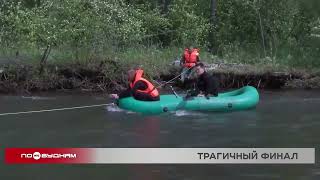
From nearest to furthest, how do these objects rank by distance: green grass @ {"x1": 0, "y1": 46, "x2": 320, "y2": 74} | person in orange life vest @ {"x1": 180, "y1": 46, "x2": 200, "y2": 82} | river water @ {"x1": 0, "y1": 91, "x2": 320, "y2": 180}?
Result: river water @ {"x1": 0, "y1": 91, "x2": 320, "y2": 180} < person in orange life vest @ {"x1": 180, "y1": 46, "x2": 200, "y2": 82} < green grass @ {"x1": 0, "y1": 46, "x2": 320, "y2": 74}

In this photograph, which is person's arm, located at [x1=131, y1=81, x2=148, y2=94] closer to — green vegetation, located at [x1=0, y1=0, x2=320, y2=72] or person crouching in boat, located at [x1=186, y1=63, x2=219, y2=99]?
person crouching in boat, located at [x1=186, y1=63, x2=219, y2=99]

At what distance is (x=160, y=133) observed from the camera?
12.4m

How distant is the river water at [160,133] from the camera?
8.68m

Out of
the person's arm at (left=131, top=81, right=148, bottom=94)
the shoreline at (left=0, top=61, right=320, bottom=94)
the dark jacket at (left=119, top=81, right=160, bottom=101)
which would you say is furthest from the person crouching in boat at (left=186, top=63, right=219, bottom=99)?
the shoreline at (left=0, top=61, right=320, bottom=94)

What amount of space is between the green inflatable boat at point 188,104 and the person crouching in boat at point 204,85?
14 cm

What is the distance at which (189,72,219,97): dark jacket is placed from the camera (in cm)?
1456

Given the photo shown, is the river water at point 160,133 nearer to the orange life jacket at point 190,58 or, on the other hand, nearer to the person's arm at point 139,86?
the person's arm at point 139,86

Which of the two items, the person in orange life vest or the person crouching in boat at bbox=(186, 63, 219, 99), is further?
the person in orange life vest

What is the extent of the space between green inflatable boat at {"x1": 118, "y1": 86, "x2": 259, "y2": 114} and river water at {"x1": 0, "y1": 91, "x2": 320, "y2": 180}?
0.14 meters

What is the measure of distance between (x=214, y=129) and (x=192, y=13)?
531 inches

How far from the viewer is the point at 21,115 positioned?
14578 mm

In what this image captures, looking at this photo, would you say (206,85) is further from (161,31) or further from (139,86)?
(161,31)

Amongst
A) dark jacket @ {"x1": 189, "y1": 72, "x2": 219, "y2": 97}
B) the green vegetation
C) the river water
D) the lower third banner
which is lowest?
the river water

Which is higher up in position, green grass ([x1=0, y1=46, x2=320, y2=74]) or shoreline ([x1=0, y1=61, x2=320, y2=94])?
green grass ([x1=0, y1=46, x2=320, y2=74])
